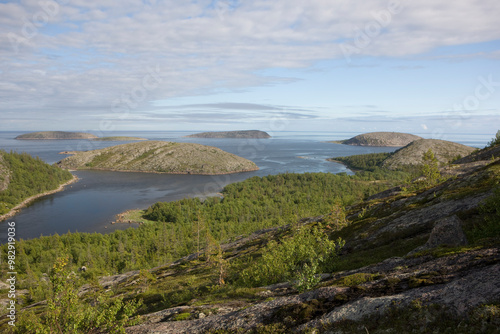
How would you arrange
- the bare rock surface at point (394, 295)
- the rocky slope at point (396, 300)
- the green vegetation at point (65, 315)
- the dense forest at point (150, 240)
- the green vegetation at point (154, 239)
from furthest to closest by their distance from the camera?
the green vegetation at point (154, 239) → the dense forest at point (150, 240) → the green vegetation at point (65, 315) → the bare rock surface at point (394, 295) → the rocky slope at point (396, 300)

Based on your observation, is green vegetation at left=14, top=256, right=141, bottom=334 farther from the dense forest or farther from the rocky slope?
the dense forest

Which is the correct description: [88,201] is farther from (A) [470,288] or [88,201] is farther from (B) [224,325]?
(A) [470,288]

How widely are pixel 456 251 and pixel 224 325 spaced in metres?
15.0

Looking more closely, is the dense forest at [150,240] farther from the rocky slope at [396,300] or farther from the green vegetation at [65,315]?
the green vegetation at [65,315]

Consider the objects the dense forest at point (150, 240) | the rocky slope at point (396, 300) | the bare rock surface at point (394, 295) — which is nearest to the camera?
the rocky slope at point (396, 300)

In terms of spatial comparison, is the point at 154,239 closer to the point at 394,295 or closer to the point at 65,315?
the point at 65,315

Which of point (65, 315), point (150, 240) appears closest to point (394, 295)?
point (65, 315)

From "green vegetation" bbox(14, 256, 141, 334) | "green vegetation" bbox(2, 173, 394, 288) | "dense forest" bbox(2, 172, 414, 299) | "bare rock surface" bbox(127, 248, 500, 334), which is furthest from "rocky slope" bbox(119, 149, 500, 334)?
"green vegetation" bbox(2, 173, 394, 288)

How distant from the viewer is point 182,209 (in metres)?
169

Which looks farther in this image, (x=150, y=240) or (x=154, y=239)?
(x=150, y=240)

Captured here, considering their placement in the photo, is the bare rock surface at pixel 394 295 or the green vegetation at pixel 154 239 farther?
the green vegetation at pixel 154 239

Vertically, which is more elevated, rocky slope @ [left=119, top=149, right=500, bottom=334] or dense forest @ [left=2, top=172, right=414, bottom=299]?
rocky slope @ [left=119, top=149, right=500, bottom=334]

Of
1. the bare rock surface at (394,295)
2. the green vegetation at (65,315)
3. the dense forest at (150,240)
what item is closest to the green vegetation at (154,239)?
the dense forest at (150,240)

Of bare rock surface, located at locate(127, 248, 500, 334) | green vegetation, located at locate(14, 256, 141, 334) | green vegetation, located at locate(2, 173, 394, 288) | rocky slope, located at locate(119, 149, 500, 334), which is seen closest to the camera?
rocky slope, located at locate(119, 149, 500, 334)
